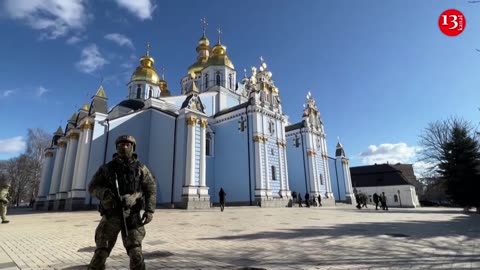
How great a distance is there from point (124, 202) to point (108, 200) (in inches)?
7.3

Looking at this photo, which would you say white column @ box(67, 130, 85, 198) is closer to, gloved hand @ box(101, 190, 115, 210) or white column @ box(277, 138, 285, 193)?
white column @ box(277, 138, 285, 193)

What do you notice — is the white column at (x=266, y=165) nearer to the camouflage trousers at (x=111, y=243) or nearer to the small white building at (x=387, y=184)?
the camouflage trousers at (x=111, y=243)

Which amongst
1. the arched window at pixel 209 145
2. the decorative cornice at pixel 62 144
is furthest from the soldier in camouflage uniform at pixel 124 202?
the decorative cornice at pixel 62 144

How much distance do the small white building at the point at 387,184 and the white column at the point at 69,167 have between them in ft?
163

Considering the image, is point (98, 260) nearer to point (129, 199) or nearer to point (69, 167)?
point (129, 199)

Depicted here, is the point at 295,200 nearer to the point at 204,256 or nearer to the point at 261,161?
the point at 261,161

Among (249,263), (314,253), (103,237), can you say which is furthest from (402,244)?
(103,237)

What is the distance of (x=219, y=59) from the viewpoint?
3831cm

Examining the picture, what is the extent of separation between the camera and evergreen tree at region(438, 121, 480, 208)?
20891 mm

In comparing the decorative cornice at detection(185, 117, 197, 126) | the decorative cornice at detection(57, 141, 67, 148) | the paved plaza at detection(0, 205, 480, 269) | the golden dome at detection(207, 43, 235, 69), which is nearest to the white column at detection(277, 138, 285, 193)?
the decorative cornice at detection(185, 117, 197, 126)

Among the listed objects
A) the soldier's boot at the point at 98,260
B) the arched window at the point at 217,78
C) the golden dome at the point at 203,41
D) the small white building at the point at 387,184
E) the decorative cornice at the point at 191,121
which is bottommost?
the soldier's boot at the point at 98,260

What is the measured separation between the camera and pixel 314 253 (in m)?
5.38

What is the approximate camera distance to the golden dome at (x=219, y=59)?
38156 millimetres

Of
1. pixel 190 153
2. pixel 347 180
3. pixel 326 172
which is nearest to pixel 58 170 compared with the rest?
pixel 190 153
